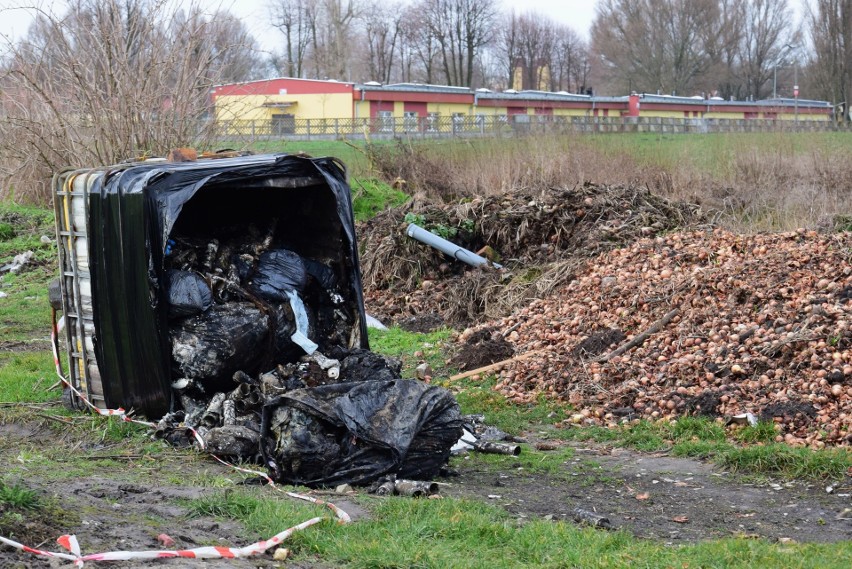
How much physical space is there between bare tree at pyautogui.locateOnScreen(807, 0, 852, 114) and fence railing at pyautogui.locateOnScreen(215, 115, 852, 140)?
8780 millimetres

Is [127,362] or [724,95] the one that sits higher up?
[724,95]

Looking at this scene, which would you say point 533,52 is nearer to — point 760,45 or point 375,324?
point 760,45

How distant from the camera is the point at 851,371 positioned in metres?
7.86

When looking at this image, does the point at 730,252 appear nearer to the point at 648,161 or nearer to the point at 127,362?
the point at 127,362

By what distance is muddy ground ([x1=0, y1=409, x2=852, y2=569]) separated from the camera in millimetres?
4629

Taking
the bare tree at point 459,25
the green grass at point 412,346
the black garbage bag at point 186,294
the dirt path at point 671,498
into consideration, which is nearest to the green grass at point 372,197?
the green grass at point 412,346

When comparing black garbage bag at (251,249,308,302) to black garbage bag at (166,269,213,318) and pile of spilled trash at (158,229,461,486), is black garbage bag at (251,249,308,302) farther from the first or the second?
black garbage bag at (166,269,213,318)

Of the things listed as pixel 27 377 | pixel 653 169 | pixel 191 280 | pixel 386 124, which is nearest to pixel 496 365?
pixel 191 280

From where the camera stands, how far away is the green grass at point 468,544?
463cm

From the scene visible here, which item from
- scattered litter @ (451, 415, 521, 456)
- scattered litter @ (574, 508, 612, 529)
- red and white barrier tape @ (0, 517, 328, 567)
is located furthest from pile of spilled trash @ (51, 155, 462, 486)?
red and white barrier tape @ (0, 517, 328, 567)

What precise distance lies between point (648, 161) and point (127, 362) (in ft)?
47.8

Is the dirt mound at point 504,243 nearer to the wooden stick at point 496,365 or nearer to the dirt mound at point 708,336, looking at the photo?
the dirt mound at point 708,336

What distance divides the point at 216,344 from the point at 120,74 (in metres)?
9.17

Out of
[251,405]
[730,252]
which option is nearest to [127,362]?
[251,405]
